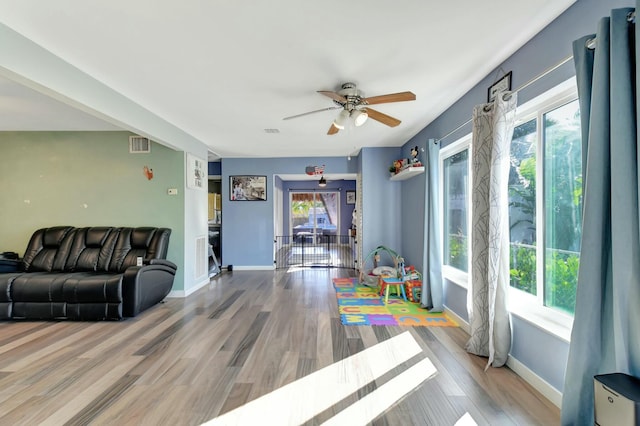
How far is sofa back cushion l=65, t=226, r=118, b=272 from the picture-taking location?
3.89 meters

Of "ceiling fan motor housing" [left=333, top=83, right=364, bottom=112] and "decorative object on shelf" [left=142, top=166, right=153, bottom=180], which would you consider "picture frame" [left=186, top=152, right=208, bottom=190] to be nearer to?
"decorative object on shelf" [left=142, top=166, right=153, bottom=180]

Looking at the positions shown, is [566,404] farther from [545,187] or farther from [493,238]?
[545,187]

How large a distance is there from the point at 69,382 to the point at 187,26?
283 cm

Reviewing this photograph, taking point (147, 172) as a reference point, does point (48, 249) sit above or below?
below

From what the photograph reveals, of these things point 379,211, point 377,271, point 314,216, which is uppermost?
point 379,211

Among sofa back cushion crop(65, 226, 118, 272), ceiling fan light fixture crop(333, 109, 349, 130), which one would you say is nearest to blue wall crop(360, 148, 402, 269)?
ceiling fan light fixture crop(333, 109, 349, 130)

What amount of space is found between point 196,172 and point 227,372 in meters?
3.63

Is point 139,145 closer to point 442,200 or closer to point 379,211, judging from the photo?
point 379,211

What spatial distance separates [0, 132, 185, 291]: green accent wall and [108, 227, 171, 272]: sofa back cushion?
0.30 meters

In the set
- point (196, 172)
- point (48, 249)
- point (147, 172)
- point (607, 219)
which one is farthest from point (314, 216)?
point (607, 219)

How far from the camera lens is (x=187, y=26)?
75.8 inches

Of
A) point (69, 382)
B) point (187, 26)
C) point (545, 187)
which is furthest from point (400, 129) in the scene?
point (69, 382)

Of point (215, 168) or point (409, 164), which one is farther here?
point (215, 168)

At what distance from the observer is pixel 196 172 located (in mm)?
4910
